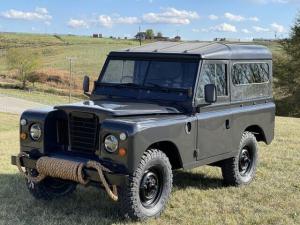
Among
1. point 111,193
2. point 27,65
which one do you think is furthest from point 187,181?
point 27,65

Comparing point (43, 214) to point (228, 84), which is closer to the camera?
point (43, 214)

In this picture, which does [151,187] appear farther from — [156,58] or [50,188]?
[156,58]

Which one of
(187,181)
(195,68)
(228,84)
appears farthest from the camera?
(187,181)

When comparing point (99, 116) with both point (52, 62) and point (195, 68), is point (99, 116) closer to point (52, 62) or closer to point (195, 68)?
point (195, 68)

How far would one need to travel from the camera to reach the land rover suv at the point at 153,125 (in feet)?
18.5

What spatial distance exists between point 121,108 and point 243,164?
109 inches

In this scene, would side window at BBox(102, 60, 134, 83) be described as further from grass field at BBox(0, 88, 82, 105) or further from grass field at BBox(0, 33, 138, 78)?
grass field at BBox(0, 33, 138, 78)

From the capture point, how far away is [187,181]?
800 centimetres

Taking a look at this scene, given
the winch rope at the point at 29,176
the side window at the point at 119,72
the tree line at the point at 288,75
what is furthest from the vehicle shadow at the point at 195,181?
→ the tree line at the point at 288,75

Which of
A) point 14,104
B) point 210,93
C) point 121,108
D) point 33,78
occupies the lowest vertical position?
point 14,104

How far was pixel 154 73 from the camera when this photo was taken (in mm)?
6949

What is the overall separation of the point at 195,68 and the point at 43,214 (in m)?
2.57

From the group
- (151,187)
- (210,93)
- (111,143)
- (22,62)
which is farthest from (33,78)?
(111,143)

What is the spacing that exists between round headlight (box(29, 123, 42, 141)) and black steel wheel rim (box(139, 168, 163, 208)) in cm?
138
